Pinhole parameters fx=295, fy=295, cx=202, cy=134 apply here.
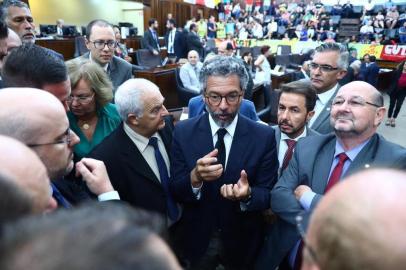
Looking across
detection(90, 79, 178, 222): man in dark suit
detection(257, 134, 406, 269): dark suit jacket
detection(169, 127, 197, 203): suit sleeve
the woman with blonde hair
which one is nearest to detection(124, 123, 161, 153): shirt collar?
detection(90, 79, 178, 222): man in dark suit

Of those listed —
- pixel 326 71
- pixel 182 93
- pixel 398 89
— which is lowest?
pixel 182 93

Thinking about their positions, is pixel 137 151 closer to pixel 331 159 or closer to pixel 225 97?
pixel 225 97

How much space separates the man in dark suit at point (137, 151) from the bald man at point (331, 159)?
0.64 metres

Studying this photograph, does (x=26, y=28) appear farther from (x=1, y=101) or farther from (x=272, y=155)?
(x=272, y=155)

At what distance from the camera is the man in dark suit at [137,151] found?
158cm

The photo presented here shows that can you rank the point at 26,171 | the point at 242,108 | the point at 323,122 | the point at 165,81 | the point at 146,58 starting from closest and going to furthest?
1. the point at 26,171
2. the point at 323,122
3. the point at 242,108
4. the point at 165,81
5. the point at 146,58

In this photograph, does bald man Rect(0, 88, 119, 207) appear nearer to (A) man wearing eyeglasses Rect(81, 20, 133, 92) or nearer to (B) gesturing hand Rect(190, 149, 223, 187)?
(B) gesturing hand Rect(190, 149, 223, 187)

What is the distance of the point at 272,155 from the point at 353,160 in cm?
40

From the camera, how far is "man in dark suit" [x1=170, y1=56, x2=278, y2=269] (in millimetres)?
1608

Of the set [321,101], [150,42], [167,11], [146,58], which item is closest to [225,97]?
[321,101]

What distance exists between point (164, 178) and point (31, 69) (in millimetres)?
875

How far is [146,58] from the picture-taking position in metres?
8.58

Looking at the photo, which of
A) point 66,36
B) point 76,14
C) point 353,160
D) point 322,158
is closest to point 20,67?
point 322,158

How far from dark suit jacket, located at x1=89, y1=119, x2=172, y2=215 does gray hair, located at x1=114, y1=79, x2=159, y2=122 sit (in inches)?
5.6
